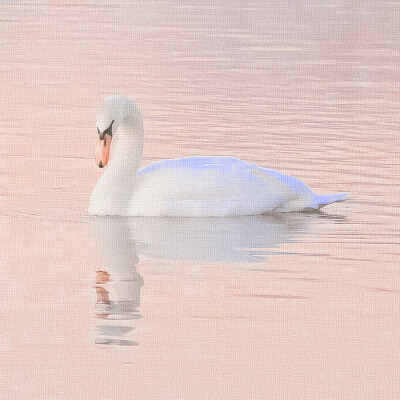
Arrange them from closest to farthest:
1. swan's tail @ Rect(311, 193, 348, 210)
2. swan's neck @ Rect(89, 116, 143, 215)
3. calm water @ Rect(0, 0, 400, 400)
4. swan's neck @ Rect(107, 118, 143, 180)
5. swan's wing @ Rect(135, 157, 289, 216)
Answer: calm water @ Rect(0, 0, 400, 400) < swan's wing @ Rect(135, 157, 289, 216) < swan's neck @ Rect(89, 116, 143, 215) < swan's neck @ Rect(107, 118, 143, 180) < swan's tail @ Rect(311, 193, 348, 210)

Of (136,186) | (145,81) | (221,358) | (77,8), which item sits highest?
(77,8)

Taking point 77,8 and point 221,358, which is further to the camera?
point 77,8

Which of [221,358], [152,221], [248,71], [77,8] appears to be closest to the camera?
[221,358]

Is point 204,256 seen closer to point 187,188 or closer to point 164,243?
point 164,243

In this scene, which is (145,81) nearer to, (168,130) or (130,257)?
(168,130)

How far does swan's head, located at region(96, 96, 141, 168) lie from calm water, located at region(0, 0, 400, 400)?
502mm

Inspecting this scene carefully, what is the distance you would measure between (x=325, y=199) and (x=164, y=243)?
6.33ft

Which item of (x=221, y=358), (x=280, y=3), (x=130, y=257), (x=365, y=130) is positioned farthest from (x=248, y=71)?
(x=280, y=3)

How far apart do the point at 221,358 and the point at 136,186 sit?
433cm

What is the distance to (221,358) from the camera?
25.9 feet

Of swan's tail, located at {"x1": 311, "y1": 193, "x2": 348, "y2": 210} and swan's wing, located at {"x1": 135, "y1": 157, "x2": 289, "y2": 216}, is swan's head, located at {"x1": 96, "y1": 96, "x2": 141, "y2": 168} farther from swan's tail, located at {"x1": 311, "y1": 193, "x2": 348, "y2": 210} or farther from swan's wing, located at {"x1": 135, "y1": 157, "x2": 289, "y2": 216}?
swan's tail, located at {"x1": 311, "y1": 193, "x2": 348, "y2": 210}

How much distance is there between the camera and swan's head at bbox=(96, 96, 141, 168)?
12.1m

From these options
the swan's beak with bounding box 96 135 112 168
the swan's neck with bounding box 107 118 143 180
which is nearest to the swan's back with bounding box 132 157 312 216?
the swan's neck with bounding box 107 118 143 180

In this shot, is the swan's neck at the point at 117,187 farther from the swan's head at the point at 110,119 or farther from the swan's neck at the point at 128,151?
the swan's head at the point at 110,119
